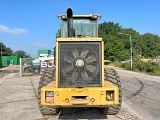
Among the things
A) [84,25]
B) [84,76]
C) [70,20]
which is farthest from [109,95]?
[84,25]

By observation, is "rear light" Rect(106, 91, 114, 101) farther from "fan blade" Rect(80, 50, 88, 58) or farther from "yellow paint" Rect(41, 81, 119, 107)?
"fan blade" Rect(80, 50, 88, 58)

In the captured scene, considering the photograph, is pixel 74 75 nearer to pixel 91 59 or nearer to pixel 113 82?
pixel 91 59

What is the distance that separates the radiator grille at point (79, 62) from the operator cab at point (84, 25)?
67.7 inches

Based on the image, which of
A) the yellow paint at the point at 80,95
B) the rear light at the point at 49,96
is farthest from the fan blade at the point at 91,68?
the rear light at the point at 49,96

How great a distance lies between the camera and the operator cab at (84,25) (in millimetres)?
9188

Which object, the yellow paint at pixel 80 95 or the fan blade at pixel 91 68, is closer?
the yellow paint at pixel 80 95

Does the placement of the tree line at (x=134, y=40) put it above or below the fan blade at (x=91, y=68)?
above

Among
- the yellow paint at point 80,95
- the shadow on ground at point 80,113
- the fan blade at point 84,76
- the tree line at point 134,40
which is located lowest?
the shadow on ground at point 80,113

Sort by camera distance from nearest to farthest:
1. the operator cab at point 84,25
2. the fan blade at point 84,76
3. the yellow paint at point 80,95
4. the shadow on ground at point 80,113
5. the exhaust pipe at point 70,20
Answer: the yellow paint at point 80,95, the fan blade at point 84,76, the exhaust pipe at point 70,20, the shadow on ground at point 80,113, the operator cab at point 84,25

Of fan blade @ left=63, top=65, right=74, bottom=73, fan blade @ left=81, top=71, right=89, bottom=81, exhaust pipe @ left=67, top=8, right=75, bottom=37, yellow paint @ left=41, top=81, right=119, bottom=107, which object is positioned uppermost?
exhaust pipe @ left=67, top=8, right=75, bottom=37

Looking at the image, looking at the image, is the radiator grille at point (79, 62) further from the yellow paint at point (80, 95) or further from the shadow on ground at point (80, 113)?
the shadow on ground at point (80, 113)

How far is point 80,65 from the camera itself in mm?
7270

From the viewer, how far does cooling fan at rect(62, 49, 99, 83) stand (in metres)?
7.29

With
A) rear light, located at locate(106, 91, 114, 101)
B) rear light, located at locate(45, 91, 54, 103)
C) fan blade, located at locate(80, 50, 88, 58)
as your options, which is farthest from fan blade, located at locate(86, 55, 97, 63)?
rear light, located at locate(45, 91, 54, 103)
